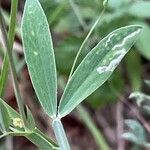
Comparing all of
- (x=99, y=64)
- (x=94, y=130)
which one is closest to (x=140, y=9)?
(x=94, y=130)

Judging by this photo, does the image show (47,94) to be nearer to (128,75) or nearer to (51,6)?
(51,6)

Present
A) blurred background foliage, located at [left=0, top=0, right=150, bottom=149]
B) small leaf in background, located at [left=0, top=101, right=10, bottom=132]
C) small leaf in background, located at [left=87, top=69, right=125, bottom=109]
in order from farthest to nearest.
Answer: small leaf in background, located at [left=87, top=69, right=125, bottom=109] < blurred background foliage, located at [left=0, top=0, right=150, bottom=149] < small leaf in background, located at [left=0, top=101, right=10, bottom=132]

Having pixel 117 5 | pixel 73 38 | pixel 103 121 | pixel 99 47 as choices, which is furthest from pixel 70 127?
pixel 99 47

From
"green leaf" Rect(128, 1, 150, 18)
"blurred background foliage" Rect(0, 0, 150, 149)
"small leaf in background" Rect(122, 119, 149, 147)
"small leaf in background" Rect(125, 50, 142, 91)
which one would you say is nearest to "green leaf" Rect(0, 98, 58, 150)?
"small leaf in background" Rect(122, 119, 149, 147)

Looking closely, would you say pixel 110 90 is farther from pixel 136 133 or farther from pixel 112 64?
pixel 112 64

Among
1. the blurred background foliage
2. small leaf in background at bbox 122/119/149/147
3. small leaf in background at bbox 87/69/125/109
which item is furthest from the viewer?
small leaf in background at bbox 87/69/125/109

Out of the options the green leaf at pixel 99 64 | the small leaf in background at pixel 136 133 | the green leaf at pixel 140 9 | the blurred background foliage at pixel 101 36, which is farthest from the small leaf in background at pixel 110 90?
the green leaf at pixel 99 64

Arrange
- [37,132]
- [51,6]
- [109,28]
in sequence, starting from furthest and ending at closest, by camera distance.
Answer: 1. [109,28]
2. [51,6]
3. [37,132]

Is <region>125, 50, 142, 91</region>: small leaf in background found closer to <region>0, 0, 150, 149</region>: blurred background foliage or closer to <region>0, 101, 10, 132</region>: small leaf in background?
<region>0, 0, 150, 149</region>: blurred background foliage
